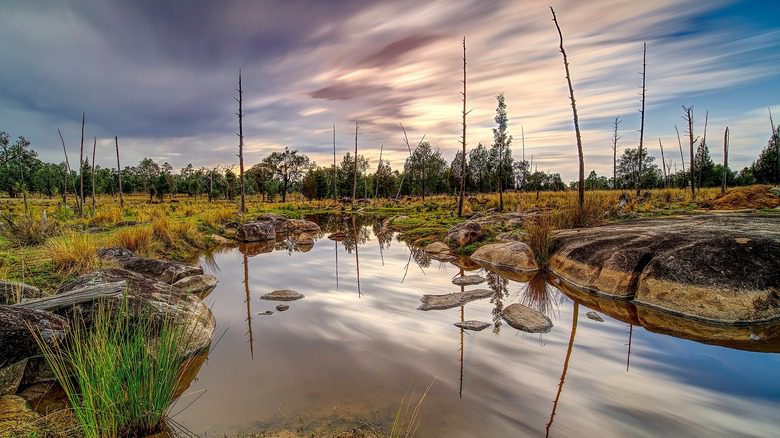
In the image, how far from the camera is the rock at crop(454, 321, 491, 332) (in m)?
6.50

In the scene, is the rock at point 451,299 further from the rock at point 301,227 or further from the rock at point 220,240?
the rock at point 301,227

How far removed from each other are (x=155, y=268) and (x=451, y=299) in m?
7.48

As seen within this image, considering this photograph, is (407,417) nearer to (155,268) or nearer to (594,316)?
(594,316)

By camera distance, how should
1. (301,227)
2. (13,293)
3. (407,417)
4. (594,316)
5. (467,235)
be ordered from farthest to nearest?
(301,227), (467,235), (594,316), (13,293), (407,417)

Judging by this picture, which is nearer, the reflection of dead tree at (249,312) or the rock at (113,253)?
the reflection of dead tree at (249,312)

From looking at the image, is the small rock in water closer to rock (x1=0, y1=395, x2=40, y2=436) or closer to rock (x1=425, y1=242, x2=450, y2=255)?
rock (x1=425, y1=242, x2=450, y2=255)

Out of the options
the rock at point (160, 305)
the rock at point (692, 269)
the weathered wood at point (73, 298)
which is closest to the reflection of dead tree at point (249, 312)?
the rock at point (160, 305)

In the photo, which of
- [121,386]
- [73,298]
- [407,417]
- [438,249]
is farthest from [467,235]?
[121,386]

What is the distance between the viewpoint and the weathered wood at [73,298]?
4672 millimetres

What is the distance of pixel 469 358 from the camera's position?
536 cm

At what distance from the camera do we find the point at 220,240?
17625 mm

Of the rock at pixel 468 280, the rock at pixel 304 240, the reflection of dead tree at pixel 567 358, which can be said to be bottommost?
the reflection of dead tree at pixel 567 358

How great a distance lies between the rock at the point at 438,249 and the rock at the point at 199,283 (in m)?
7.97

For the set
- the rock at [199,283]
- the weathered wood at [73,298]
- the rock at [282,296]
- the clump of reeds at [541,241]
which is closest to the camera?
the weathered wood at [73,298]
